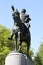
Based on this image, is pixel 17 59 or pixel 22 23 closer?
pixel 17 59

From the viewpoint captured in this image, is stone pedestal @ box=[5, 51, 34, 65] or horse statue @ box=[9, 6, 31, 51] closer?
stone pedestal @ box=[5, 51, 34, 65]

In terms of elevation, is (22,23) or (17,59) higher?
(22,23)

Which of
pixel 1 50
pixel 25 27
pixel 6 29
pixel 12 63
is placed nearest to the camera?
pixel 12 63

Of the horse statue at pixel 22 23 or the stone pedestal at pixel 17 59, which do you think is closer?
the stone pedestal at pixel 17 59

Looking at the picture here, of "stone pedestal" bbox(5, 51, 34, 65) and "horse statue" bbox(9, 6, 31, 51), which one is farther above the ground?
"horse statue" bbox(9, 6, 31, 51)

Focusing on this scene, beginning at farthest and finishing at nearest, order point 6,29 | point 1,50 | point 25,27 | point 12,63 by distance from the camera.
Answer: point 6,29 → point 1,50 → point 25,27 → point 12,63

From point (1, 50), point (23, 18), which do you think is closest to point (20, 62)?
point (23, 18)

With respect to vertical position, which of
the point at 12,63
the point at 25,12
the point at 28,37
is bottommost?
the point at 12,63

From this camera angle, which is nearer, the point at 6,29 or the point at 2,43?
the point at 2,43

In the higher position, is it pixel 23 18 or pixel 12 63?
pixel 23 18

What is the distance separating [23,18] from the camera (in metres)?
24.6

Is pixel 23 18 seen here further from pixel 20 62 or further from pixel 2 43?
pixel 2 43

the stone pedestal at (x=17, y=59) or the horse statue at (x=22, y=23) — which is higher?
the horse statue at (x=22, y=23)

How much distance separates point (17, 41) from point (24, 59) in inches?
65.1
